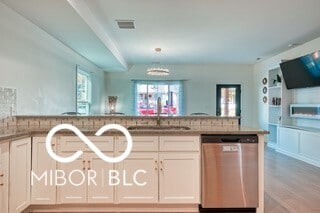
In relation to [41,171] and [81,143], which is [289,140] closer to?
[81,143]

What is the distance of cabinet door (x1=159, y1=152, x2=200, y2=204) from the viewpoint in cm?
301

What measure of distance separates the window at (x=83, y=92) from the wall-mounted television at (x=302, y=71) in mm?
5184

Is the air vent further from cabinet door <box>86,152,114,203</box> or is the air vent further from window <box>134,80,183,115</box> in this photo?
window <box>134,80,183,115</box>

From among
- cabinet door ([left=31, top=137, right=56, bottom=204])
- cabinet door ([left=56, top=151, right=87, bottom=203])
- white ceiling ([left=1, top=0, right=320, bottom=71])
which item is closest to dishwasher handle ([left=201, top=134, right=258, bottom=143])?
cabinet door ([left=56, top=151, right=87, bottom=203])

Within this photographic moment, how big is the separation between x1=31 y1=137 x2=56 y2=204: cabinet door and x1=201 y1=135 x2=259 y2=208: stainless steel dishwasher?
1.63 m

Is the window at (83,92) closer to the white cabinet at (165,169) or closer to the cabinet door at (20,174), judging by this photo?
the cabinet door at (20,174)

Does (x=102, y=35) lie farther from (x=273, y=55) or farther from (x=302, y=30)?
(x=273, y=55)

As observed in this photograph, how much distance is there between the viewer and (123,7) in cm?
427

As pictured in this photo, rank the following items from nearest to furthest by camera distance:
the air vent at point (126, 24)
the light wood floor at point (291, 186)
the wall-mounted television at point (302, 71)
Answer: the light wood floor at point (291, 186)
the air vent at point (126, 24)
the wall-mounted television at point (302, 71)

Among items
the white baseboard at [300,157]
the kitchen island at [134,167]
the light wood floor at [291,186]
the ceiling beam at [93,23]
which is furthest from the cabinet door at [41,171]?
the white baseboard at [300,157]

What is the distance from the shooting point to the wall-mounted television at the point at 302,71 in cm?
597

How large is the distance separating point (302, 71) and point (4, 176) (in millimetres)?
6253

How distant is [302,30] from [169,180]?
4.39 m

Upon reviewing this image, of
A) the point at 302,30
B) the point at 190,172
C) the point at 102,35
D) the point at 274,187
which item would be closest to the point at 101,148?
the point at 190,172
